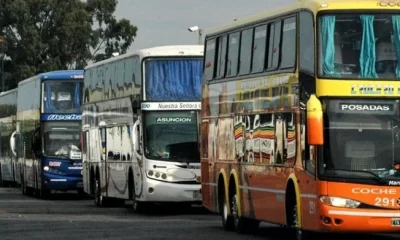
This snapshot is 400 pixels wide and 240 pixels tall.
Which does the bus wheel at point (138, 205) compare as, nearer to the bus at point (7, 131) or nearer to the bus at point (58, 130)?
the bus at point (58, 130)

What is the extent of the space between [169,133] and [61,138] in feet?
41.9

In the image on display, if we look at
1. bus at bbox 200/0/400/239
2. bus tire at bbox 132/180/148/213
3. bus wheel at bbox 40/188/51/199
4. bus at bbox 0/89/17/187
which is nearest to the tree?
bus at bbox 0/89/17/187

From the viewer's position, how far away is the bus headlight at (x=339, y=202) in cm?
1847

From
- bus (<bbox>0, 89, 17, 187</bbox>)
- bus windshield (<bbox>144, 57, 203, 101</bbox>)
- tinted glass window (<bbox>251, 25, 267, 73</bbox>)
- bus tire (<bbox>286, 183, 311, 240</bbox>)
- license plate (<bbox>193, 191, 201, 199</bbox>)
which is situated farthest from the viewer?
bus (<bbox>0, 89, 17, 187</bbox>)

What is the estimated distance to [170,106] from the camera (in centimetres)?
3073

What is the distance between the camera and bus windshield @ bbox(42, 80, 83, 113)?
141ft

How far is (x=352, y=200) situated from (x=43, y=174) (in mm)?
25538

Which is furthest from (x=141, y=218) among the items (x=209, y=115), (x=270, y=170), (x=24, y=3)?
(x=24, y=3)

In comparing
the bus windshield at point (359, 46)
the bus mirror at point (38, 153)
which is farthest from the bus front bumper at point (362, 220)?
the bus mirror at point (38, 153)

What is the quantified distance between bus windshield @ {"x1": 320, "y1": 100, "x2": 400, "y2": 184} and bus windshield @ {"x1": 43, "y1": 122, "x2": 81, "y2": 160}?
2482cm

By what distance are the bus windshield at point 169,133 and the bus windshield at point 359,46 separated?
39.1 feet

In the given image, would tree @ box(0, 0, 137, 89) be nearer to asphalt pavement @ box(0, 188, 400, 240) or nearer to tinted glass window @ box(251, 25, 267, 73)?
asphalt pavement @ box(0, 188, 400, 240)

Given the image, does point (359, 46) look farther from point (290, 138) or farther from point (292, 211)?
point (292, 211)

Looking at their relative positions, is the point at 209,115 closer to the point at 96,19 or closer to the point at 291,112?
the point at 291,112
